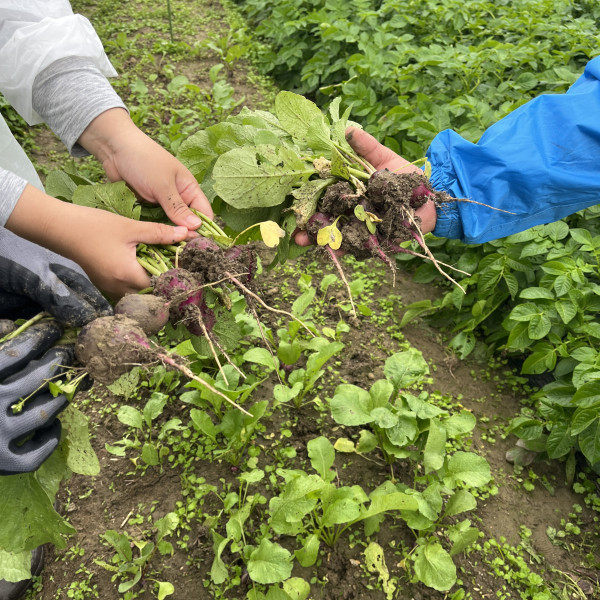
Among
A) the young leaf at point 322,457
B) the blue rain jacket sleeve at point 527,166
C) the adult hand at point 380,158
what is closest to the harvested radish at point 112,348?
the young leaf at point 322,457

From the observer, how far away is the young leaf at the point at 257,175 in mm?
1530

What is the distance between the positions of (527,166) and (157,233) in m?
1.35

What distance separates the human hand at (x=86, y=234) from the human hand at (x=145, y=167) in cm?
20

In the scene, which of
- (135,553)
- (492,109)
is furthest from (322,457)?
Answer: (492,109)

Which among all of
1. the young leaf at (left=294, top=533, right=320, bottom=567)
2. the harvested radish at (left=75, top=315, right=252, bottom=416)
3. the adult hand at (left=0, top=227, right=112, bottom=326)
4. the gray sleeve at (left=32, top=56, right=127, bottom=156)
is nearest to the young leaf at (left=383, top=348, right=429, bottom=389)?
the young leaf at (left=294, top=533, right=320, bottom=567)

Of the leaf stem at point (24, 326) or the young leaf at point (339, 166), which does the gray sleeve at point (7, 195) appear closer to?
the leaf stem at point (24, 326)

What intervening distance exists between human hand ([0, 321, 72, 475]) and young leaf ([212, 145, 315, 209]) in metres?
0.68

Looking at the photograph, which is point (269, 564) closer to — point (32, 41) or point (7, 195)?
point (7, 195)

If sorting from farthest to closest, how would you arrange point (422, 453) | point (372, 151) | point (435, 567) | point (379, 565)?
point (422, 453)
point (372, 151)
point (379, 565)
point (435, 567)

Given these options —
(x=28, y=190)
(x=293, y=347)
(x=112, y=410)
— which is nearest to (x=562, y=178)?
(x=293, y=347)

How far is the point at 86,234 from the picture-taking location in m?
1.35

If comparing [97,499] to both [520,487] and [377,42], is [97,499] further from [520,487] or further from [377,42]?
[377,42]

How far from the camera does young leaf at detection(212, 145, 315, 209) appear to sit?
153 cm

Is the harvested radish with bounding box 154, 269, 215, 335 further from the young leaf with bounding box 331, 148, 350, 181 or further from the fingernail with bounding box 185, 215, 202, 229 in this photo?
the young leaf with bounding box 331, 148, 350, 181
